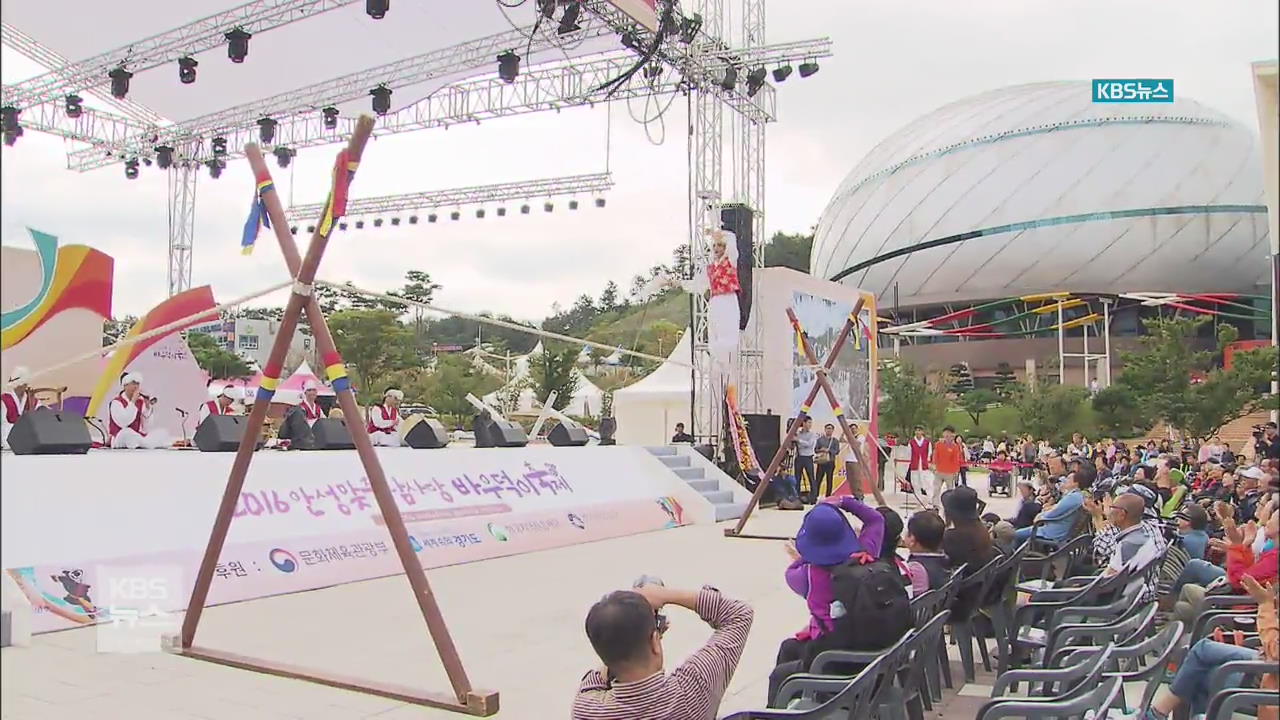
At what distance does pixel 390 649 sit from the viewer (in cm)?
563

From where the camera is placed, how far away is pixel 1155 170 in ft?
154

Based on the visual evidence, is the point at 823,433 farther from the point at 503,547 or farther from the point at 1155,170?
the point at 1155,170

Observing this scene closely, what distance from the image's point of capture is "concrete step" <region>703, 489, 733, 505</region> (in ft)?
44.3

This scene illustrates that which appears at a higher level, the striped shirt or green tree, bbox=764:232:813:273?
green tree, bbox=764:232:813:273

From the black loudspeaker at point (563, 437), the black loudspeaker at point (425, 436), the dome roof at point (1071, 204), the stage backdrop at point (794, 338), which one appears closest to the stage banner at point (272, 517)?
the black loudspeaker at point (425, 436)

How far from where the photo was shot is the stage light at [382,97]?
15.7 m

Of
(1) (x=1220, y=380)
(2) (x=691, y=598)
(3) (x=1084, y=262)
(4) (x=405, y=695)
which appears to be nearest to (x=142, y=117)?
(4) (x=405, y=695)

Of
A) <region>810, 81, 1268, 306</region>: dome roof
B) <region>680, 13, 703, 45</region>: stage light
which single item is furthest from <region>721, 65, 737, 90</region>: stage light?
<region>810, 81, 1268, 306</region>: dome roof

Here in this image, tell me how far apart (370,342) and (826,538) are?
35.6m

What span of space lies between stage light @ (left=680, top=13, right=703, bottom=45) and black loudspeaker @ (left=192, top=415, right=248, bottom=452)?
838cm

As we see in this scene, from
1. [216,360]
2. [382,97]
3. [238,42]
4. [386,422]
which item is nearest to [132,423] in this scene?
[386,422]

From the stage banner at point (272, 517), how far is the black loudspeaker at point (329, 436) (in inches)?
21.8

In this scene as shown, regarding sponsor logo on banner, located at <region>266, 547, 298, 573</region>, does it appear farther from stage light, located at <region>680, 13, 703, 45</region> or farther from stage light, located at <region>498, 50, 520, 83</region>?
stage light, located at <region>680, 13, 703, 45</region>

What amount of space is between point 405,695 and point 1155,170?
165 ft
